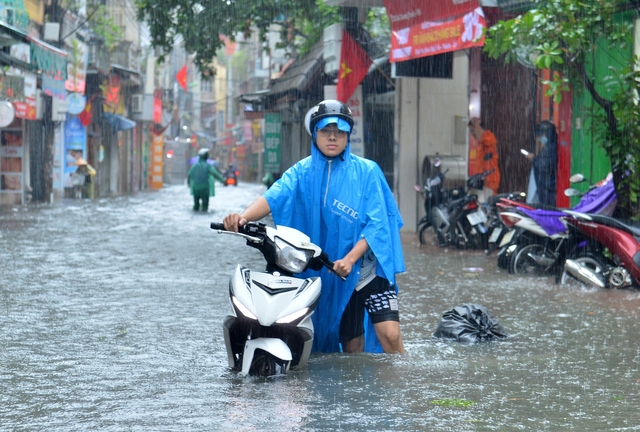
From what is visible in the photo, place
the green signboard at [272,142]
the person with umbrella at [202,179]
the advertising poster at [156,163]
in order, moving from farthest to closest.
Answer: the advertising poster at [156,163] < the green signboard at [272,142] < the person with umbrella at [202,179]

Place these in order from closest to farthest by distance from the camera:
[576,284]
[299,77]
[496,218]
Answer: [576,284]
[496,218]
[299,77]

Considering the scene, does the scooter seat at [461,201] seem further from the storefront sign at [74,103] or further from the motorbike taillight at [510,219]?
the storefront sign at [74,103]

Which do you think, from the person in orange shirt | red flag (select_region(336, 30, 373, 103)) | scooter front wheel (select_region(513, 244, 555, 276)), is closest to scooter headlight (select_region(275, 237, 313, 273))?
scooter front wheel (select_region(513, 244, 555, 276))

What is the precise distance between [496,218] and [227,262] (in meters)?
3.79

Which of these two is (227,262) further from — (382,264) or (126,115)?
(126,115)

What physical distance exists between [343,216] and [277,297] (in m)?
0.64

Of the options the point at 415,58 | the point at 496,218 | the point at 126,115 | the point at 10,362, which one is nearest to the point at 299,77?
the point at 415,58

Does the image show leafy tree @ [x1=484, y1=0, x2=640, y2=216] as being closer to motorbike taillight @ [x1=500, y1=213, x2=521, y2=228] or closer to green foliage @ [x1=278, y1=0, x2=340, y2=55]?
motorbike taillight @ [x1=500, y1=213, x2=521, y2=228]

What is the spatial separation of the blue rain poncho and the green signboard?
24217 millimetres

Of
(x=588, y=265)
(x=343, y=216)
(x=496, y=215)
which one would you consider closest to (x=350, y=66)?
(x=496, y=215)

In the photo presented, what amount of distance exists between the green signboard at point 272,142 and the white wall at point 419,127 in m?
11.3

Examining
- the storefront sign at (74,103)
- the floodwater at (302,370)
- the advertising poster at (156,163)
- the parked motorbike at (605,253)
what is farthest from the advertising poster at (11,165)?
the advertising poster at (156,163)

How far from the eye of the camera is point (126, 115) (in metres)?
50.0

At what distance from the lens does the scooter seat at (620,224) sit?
1000cm
